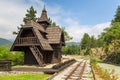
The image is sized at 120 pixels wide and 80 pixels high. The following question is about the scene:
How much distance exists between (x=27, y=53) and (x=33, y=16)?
124 feet

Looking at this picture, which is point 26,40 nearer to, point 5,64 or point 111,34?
point 5,64

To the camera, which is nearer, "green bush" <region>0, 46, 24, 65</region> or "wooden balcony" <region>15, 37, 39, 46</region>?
"wooden balcony" <region>15, 37, 39, 46</region>

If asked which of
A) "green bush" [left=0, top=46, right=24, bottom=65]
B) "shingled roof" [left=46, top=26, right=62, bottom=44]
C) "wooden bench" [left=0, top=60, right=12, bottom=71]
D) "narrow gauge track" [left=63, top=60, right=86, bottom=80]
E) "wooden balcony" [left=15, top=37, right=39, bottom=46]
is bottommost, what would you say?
"narrow gauge track" [left=63, top=60, right=86, bottom=80]

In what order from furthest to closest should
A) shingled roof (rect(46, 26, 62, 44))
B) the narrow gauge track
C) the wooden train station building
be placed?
1. shingled roof (rect(46, 26, 62, 44))
2. the wooden train station building
3. the narrow gauge track

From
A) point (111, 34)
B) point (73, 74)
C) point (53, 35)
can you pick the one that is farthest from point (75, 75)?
point (111, 34)

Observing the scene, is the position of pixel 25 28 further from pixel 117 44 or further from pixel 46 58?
pixel 117 44

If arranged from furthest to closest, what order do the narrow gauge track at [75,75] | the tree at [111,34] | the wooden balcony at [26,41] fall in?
the tree at [111,34] → the wooden balcony at [26,41] → the narrow gauge track at [75,75]

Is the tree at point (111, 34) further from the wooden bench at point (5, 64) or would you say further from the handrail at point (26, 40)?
the wooden bench at point (5, 64)

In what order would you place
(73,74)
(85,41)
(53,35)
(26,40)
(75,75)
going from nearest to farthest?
(75,75) < (73,74) < (26,40) < (53,35) < (85,41)

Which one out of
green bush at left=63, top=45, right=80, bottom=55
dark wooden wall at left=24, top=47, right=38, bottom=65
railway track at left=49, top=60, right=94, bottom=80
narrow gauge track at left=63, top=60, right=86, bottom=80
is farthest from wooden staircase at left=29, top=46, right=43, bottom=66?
green bush at left=63, top=45, right=80, bottom=55

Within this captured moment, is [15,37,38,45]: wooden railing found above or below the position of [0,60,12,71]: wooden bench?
above

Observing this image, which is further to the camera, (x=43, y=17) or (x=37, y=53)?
(x=43, y=17)

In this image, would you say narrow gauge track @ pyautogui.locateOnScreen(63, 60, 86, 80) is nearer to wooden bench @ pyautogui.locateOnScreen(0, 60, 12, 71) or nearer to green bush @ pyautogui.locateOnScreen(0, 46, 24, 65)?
wooden bench @ pyautogui.locateOnScreen(0, 60, 12, 71)

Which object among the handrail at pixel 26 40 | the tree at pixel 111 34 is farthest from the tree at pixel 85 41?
the handrail at pixel 26 40
